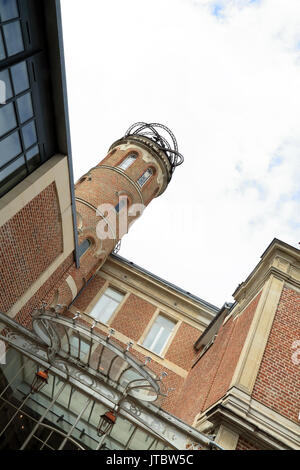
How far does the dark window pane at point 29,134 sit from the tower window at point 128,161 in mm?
10293

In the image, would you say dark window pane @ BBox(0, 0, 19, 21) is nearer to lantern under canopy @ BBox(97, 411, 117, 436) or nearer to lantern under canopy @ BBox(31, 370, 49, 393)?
lantern under canopy @ BBox(31, 370, 49, 393)

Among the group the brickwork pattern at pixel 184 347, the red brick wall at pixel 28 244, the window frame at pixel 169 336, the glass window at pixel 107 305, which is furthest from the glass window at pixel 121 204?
the brickwork pattern at pixel 184 347

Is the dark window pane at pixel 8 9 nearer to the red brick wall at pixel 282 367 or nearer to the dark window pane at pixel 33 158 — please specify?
the dark window pane at pixel 33 158

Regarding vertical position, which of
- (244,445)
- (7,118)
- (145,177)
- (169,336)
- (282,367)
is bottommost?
(244,445)

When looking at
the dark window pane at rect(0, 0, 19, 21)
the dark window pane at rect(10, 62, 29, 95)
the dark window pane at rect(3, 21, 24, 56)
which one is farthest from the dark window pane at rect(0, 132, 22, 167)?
the dark window pane at rect(0, 0, 19, 21)

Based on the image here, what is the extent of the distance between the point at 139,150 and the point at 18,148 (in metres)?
12.5

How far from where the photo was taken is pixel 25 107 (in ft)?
29.3

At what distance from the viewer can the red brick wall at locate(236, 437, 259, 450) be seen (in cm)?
648

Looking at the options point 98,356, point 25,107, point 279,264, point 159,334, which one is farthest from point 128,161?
point 98,356

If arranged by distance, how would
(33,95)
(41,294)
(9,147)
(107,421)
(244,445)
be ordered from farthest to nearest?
(41,294) < (33,95) < (9,147) < (107,421) < (244,445)

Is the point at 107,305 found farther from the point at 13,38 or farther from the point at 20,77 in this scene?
the point at 13,38

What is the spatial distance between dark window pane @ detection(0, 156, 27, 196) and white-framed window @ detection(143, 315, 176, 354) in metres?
10.4

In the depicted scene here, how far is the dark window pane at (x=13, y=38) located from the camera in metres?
7.30

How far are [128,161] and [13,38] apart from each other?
12.9 m
